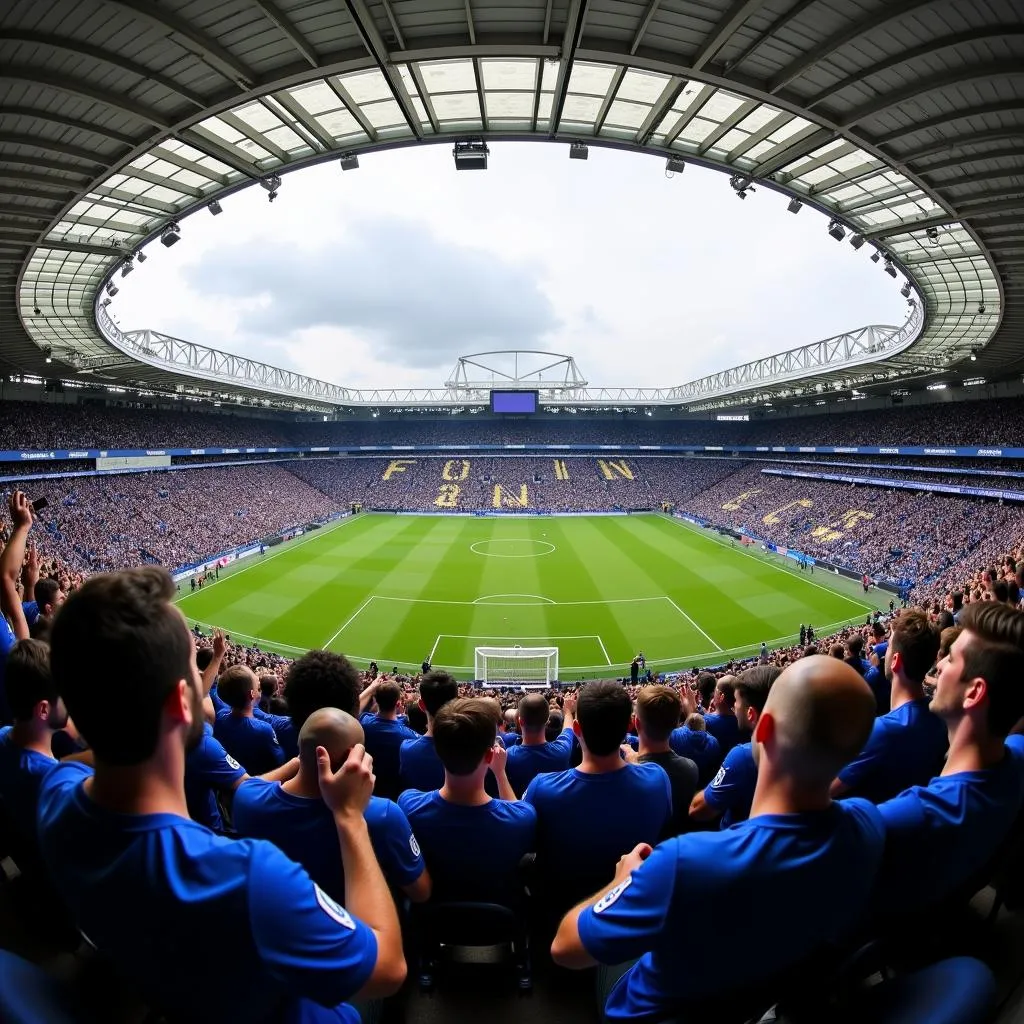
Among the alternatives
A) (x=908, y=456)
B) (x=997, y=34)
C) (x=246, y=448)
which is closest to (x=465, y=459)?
(x=246, y=448)

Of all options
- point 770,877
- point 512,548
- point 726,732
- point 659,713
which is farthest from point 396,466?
point 770,877

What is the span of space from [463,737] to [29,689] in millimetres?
2191

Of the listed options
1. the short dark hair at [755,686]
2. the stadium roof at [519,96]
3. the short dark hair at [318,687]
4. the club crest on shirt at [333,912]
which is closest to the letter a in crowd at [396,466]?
the stadium roof at [519,96]

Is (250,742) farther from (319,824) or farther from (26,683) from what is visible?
(319,824)

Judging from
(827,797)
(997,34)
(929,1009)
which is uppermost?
(997,34)

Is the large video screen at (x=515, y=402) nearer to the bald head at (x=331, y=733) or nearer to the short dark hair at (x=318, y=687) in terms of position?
the short dark hair at (x=318, y=687)

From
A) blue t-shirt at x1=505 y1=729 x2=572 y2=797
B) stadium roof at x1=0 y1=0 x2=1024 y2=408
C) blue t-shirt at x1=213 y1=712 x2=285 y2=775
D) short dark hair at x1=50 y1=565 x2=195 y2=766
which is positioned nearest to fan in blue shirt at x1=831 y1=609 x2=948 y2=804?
blue t-shirt at x1=505 y1=729 x2=572 y2=797

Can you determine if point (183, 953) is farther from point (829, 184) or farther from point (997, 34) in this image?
point (829, 184)

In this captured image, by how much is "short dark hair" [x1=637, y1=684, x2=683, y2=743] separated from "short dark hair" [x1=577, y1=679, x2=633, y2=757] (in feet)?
2.59

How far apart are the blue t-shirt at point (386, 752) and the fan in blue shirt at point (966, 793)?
4016mm

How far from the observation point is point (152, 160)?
12547mm

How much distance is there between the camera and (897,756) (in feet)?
11.9

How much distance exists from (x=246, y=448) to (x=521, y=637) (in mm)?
47228

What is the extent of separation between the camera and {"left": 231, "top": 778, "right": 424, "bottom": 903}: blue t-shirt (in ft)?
8.68
